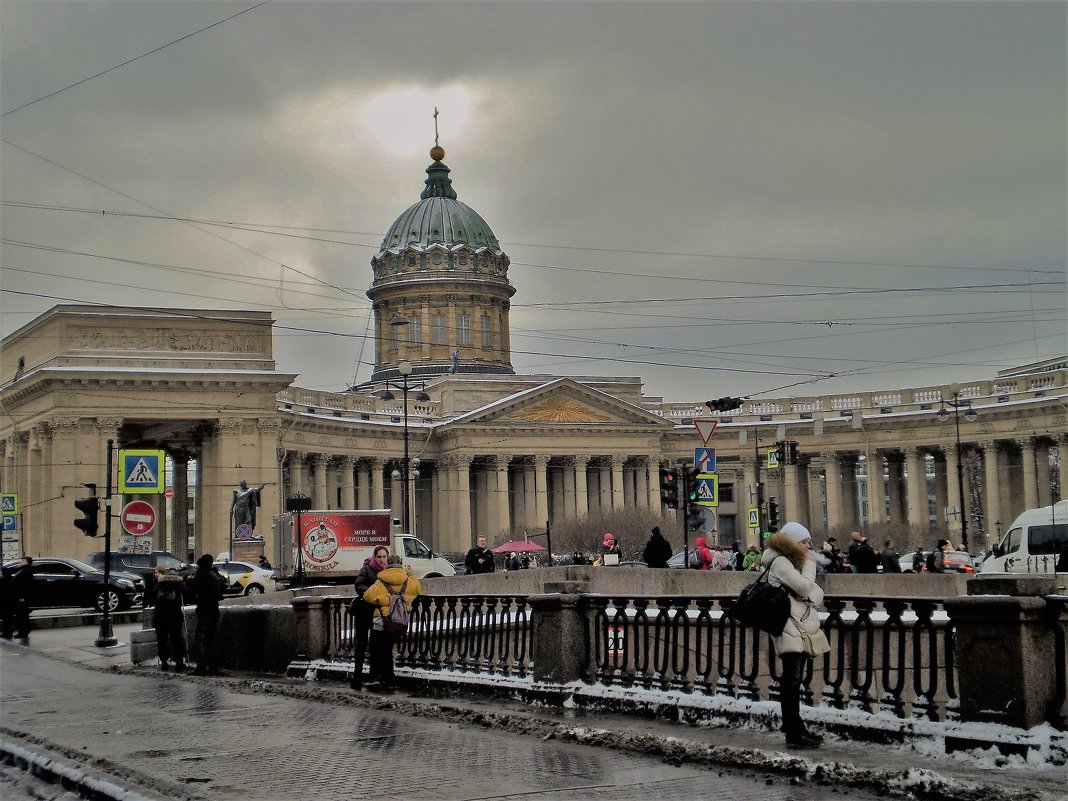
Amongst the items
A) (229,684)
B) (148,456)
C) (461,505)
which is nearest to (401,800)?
(229,684)

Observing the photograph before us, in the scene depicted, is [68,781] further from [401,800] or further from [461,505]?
[461,505]

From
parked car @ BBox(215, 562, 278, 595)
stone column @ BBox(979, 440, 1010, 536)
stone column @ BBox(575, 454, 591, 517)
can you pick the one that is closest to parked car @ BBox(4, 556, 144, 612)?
parked car @ BBox(215, 562, 278, 595)

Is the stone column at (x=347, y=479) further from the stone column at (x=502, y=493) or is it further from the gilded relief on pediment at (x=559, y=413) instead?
the gilded relief on pediment at (x=559, y=413)

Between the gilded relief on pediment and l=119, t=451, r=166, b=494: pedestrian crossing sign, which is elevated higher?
the gilded relief on pediment

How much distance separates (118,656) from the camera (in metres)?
27.6

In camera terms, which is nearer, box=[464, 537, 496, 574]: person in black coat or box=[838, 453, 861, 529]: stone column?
box=[464, 537, 496, 574]: person in black coat

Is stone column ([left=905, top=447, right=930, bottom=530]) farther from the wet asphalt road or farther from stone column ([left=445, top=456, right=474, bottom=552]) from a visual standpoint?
the wet asphalt road

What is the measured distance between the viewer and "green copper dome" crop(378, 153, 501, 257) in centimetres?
11731

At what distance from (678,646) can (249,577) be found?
31.0 m

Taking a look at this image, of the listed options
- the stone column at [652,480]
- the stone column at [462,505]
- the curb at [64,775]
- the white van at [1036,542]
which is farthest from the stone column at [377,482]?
the curb at [64,775]

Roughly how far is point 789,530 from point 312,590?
13.6 meters

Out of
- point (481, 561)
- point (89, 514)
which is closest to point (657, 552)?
point (481, 561)

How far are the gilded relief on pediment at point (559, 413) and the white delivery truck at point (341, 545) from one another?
50418 mm

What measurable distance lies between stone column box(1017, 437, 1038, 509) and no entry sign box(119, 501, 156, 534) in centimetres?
6830
